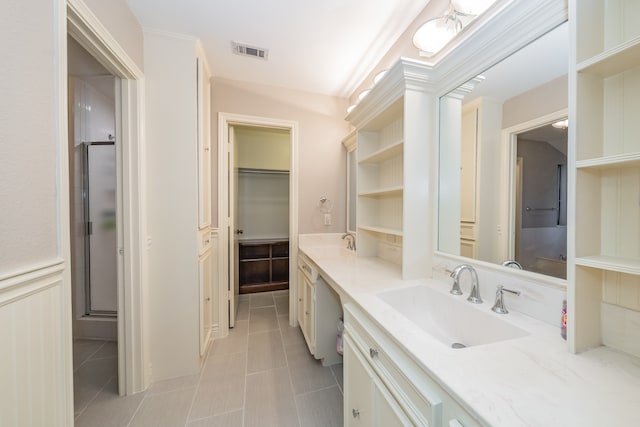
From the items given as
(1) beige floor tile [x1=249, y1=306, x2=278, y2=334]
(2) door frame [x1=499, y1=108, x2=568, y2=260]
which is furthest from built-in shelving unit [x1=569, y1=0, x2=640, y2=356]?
(1) beige floor tile [x1=249, y1=306, x2=278, y2=334]

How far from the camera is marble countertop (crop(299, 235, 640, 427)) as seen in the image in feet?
1.54

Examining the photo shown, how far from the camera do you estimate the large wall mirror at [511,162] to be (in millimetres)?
872

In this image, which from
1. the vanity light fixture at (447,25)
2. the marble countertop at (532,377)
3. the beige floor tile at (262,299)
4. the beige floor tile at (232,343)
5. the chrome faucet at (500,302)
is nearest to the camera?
the marble countertop at (532,377)

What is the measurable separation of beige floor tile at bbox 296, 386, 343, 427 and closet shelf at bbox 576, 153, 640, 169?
1.68 meters

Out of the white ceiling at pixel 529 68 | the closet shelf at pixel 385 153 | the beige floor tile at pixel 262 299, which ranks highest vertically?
the white ceiling at pixel 529 68

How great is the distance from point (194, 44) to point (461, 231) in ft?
7.35

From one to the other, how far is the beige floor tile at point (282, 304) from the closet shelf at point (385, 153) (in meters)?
2.07

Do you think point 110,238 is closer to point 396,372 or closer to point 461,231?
point 396,372

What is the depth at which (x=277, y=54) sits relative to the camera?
Answer: 6.48 feet

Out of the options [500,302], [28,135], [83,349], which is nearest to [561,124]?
[500,302]

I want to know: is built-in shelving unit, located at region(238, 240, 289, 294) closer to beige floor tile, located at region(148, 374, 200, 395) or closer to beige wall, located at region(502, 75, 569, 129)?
beige floor tile, located at region(148, 374, 200, 395)

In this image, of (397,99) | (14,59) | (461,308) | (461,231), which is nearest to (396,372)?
(461,308)

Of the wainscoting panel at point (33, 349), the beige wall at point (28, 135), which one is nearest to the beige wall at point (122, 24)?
the beige wall at point (28, 135)

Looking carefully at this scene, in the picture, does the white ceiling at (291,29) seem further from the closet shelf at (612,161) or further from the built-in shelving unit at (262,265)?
the built-in shelving unit at (262,265)
